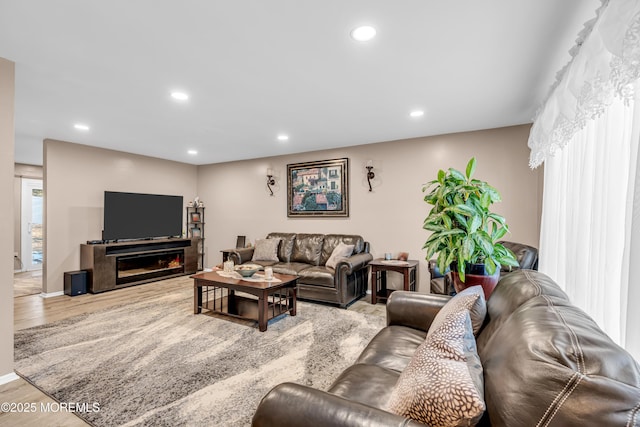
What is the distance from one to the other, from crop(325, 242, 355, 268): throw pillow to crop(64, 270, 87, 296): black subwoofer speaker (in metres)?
3.89

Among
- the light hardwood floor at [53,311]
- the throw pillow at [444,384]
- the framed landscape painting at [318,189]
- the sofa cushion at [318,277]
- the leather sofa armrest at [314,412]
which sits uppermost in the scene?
the framed landscape painting at [318,189]

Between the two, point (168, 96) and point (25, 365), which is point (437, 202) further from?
point (25, 365)

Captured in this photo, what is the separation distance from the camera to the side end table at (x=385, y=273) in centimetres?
402

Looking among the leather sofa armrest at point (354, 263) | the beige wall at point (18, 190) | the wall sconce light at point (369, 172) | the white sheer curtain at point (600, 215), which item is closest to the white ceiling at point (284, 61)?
the white sheer curtain at point (600, 215)

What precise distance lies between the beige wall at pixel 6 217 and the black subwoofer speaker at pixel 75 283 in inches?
107

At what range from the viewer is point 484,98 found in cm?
302

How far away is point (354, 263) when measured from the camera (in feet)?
13.7

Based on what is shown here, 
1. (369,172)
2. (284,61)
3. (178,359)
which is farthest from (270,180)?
(178,359)

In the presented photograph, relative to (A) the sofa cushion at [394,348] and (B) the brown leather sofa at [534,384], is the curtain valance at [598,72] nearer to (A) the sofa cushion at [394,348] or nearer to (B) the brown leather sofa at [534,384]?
(B) the brown leather sofa at [534,384]

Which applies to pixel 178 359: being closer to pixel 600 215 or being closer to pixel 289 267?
pixel 289 267

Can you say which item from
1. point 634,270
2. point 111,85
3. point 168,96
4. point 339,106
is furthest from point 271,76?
point 634,270

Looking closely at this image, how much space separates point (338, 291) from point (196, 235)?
4175 millimetres

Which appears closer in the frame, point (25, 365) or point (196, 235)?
point (25, 365)

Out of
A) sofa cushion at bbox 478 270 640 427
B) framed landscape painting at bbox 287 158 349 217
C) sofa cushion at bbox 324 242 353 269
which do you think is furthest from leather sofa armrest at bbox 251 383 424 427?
framed landscape painting at bbox 287 158 349 217
